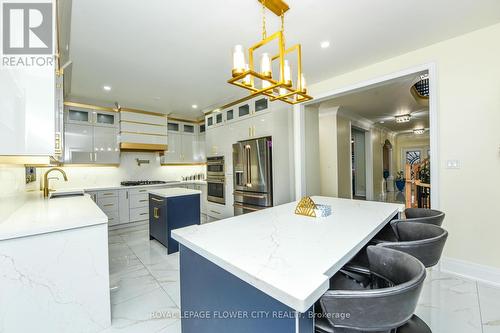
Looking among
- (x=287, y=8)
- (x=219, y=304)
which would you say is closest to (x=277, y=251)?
(x=219, y=304)

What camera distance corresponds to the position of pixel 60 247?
4.87 ft

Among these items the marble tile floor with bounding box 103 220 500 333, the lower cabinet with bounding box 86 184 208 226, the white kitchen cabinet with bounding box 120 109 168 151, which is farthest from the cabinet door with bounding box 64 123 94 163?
the marble tile floor with bounding box 103 220 500 333

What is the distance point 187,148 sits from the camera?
5.93 meters

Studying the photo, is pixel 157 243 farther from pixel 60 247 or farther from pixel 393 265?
pixel 393 265

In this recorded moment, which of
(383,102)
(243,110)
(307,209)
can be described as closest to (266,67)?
(307,209)

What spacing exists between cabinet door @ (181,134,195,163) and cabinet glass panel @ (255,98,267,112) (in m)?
2.74

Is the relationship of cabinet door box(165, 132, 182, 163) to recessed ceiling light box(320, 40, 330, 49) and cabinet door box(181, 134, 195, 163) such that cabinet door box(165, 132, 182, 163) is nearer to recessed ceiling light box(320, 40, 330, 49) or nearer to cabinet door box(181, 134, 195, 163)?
cabinet door box(181, 134, 195, 163)

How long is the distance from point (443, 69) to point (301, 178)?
7.44 feet

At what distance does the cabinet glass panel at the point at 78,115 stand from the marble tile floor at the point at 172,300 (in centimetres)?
297

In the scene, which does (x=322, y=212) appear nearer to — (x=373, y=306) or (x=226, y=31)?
(x=373, y=306)

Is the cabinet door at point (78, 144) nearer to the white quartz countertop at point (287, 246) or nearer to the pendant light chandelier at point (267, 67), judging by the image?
the pendant light chandelier at point (267, 67)

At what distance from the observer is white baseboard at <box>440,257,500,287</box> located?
2.25 m

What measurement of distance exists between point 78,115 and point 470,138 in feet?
19.8

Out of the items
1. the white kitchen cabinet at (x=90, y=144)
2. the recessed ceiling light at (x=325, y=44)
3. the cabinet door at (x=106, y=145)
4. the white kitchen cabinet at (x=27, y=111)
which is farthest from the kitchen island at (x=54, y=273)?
the cabinet door at (x=106, y=145)
